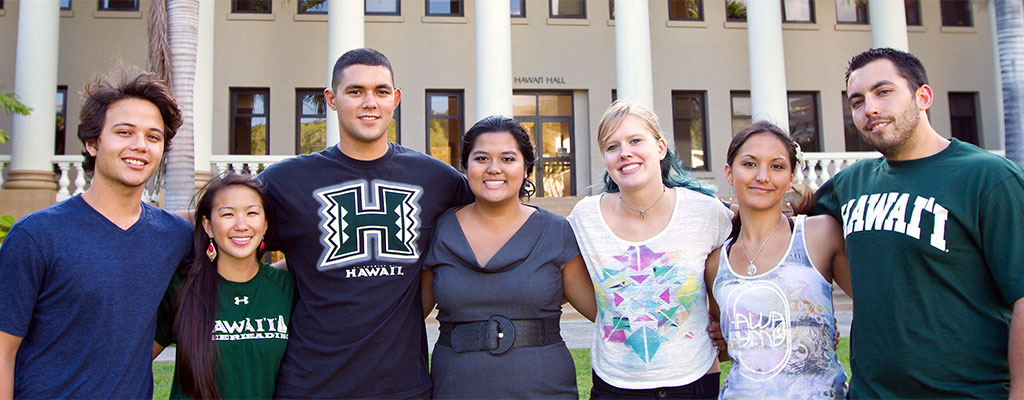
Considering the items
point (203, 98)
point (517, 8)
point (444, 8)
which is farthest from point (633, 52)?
point (203, 98)

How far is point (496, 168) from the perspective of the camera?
300 cm

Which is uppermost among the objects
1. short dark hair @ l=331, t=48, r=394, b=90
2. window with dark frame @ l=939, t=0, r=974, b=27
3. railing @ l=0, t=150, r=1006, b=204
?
window with dark frame @ l=939, t=0, r=974, b=27

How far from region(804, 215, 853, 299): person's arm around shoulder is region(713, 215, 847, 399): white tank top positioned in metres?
0.07

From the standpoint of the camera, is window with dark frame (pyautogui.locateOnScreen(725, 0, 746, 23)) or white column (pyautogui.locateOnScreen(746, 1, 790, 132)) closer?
white column (pyautogui.locateOnScreen(746, 1, 790, 132))

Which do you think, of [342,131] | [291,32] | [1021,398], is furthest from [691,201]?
[291,32]

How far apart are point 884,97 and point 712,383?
1.36m

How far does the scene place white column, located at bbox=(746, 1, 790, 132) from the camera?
42.2 ft

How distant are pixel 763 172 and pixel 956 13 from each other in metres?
18.4

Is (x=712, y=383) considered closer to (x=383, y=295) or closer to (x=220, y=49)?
(x=383, y=295)

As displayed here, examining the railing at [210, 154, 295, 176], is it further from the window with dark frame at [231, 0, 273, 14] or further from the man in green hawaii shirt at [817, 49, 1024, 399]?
the man in green hawaii shirt at [817, 49, 1024, 399]

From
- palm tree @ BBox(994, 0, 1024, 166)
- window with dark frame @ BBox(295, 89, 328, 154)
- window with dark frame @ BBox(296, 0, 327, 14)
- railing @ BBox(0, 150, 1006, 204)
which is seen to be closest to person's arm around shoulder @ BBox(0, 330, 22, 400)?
railing @ BBox(0, 150, 1006, 204)

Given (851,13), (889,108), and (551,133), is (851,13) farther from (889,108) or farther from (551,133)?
(889,108)

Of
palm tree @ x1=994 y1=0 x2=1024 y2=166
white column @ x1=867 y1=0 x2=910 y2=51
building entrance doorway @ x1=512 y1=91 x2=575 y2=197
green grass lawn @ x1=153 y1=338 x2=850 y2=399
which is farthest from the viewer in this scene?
building entrance doorway @ x1=512 y1=91 x2=575 y2=197

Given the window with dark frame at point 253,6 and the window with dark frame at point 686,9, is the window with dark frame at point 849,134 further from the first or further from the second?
the window with dark frame at point 253,6
